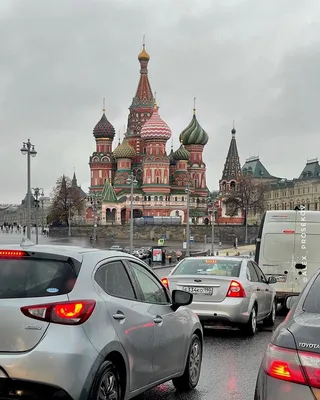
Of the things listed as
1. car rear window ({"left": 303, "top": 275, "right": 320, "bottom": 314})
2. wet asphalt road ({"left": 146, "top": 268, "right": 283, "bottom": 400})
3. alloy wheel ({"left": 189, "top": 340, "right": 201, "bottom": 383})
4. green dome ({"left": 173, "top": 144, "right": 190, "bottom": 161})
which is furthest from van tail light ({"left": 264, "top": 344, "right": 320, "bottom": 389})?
green dome ({"left": 173, "top": 144, "right": 190, "bottom": 161})

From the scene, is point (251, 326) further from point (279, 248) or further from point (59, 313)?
point (59, 313)

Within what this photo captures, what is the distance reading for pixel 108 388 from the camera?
4930 millimetres

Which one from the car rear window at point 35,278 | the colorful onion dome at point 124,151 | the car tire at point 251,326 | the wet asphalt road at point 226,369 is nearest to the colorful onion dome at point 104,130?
the colorful onion dome at point 124,151

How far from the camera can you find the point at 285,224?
15.7 meters

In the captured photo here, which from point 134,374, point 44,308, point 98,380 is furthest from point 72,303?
point 134,374

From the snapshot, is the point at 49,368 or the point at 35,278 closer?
the point at 49,368

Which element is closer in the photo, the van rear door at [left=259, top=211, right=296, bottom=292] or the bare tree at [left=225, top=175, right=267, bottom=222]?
the van rear door at [left=259, top=211, right=296, bottom=292]

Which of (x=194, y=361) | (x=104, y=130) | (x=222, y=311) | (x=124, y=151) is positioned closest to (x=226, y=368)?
(x=194, y=361)

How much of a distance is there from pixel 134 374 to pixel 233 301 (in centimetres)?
575

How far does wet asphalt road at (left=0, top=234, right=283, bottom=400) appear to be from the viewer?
22.3 feet

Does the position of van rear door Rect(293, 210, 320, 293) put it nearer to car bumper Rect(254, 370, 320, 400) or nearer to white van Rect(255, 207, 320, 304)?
white van Rect(255, 207, 320, 304)

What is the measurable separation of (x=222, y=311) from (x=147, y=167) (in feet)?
351

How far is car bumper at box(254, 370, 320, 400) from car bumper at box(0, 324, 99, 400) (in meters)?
1.26

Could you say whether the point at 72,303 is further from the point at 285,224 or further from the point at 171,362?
the point at 285,224
